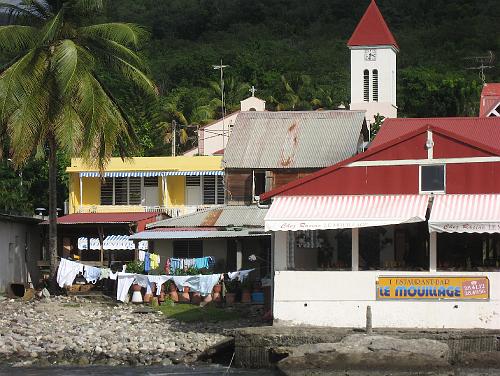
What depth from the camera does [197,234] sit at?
39.7 metres

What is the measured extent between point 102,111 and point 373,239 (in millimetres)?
12106

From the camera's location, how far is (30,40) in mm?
38625

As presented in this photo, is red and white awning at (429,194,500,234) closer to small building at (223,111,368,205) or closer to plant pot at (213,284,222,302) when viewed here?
plant pot at (213,284,222,302)

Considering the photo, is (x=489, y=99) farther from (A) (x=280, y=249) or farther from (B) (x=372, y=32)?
(A) (x=280, y=249)

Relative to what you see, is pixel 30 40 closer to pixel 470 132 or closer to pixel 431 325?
pixel 470 132

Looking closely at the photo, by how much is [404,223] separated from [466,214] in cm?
193

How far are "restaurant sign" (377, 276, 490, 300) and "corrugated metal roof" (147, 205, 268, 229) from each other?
45.7 ft

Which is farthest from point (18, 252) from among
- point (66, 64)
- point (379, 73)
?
point (379, 73)

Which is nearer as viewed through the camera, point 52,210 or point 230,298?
point 230,298

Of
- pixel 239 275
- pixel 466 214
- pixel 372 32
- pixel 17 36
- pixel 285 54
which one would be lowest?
pixel 239 275

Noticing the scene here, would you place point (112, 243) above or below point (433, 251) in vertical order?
below

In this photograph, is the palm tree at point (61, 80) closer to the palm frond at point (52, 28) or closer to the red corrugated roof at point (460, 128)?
the palm frond at point (52, 28)

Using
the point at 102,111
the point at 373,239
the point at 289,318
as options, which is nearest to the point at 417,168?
the point at 373,239

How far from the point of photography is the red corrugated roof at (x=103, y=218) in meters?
44.8
